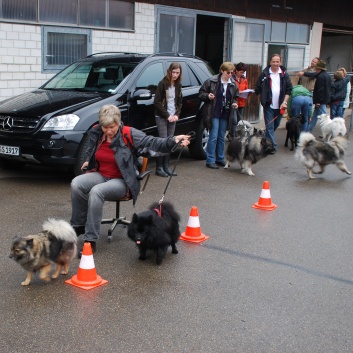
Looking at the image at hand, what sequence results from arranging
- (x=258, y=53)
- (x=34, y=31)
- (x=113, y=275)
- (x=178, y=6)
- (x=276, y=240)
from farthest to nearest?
(x=258, y=53), (x=178, y=6), (x=34, y=31), (x=276, y=240), (x=113, y=275)

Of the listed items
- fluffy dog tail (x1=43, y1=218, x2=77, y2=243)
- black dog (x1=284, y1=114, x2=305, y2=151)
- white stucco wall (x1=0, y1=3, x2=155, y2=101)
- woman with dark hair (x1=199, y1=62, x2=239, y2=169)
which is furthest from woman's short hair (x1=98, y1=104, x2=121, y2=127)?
black dog (x1=284, y1=114, x2=305, y2=151)

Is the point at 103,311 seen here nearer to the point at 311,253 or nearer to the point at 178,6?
the point at 311,253

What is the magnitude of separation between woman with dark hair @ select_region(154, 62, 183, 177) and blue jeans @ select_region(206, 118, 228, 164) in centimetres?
110

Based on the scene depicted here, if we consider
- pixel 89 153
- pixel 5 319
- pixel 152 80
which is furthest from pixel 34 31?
pixel 5 319

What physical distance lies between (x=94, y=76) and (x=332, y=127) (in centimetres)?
648

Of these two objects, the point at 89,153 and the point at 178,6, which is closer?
the point at 89,153

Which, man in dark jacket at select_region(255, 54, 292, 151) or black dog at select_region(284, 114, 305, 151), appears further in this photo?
black dog at select_region(284, 114, 305, 151)

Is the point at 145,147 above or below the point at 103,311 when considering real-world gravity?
above

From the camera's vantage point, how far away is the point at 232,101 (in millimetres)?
9570

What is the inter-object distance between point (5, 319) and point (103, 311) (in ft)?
2.51

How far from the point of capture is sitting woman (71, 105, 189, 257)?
517 cm

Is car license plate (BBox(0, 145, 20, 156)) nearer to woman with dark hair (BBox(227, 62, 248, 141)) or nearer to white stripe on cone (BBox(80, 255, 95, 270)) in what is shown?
white stripe on cone (BBox(80, 255, 95, 270))

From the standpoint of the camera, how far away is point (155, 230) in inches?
192

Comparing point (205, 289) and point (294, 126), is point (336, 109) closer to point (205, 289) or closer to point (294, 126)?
point (294, 126)
